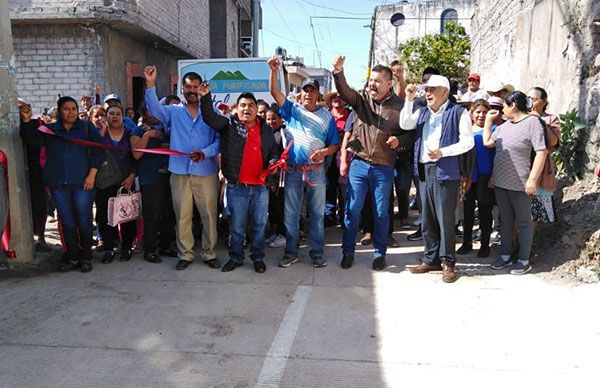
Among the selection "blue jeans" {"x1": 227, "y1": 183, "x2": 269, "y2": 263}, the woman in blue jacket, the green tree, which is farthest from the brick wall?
the green tree

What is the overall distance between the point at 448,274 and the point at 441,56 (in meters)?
17.9

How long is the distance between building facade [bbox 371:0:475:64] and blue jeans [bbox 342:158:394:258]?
107ft

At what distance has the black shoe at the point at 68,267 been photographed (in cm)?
516

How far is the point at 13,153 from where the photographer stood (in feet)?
16.5

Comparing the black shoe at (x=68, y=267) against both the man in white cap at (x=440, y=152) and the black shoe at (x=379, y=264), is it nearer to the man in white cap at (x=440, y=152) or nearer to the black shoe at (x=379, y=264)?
the black shoe at (x=379, y=264)

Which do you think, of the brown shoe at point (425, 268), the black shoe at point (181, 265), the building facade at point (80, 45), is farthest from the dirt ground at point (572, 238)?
the building facade at point (80, 45)

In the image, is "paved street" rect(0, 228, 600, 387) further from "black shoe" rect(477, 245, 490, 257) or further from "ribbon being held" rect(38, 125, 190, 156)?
"ribbon being held" rect(38, 125, 190, 156)

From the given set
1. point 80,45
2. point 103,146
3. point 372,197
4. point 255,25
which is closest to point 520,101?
point 372,197

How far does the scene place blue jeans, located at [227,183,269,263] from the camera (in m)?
5.08

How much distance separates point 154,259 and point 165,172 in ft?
3.15

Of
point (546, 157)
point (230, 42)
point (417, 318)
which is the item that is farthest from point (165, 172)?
point (230, 42)

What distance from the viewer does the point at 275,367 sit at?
320cm

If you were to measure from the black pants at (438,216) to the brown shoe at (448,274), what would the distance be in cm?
4

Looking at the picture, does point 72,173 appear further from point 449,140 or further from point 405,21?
point 405,21
